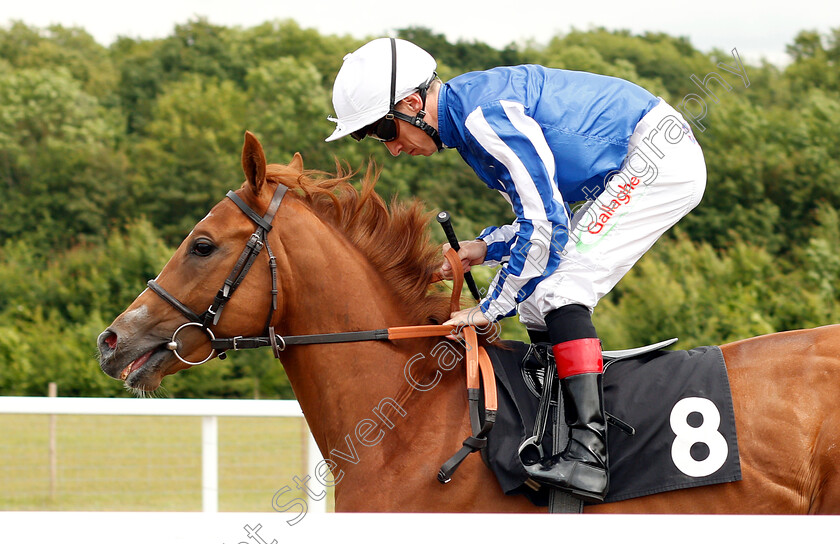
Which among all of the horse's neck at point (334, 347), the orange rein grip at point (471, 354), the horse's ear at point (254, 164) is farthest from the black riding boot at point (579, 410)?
the horse's ear at point (254, 164)

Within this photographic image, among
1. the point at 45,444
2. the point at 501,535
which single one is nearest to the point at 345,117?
the point at 501,535

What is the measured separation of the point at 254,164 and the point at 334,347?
0.65 meters

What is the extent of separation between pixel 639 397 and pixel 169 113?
1171 inches

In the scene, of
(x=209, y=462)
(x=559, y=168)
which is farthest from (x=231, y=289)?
(x=209, y=462)

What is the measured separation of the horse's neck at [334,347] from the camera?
267 cm

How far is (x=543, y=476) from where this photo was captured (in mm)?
2320

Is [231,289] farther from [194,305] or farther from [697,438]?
[697,438]

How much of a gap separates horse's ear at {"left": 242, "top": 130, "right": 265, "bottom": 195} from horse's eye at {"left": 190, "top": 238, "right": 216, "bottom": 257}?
228mm

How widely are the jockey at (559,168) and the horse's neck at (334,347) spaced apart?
0.29 m

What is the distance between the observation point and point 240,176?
28.6 metres

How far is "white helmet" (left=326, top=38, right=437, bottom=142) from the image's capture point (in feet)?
Result: 8.83

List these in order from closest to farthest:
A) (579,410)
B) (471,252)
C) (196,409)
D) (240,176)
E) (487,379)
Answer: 1. (579,410)
2. (487,379)
3. (471,252)
4. (196,409)
5. (240,176)

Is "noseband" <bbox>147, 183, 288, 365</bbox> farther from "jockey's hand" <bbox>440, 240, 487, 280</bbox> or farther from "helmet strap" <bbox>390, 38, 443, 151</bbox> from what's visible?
"jockey's hand" <bbox>440, 240, 487, 280</bbox>

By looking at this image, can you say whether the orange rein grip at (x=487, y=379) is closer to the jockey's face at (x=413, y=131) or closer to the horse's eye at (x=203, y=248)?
the jockey's face at (x=413, y=131)
